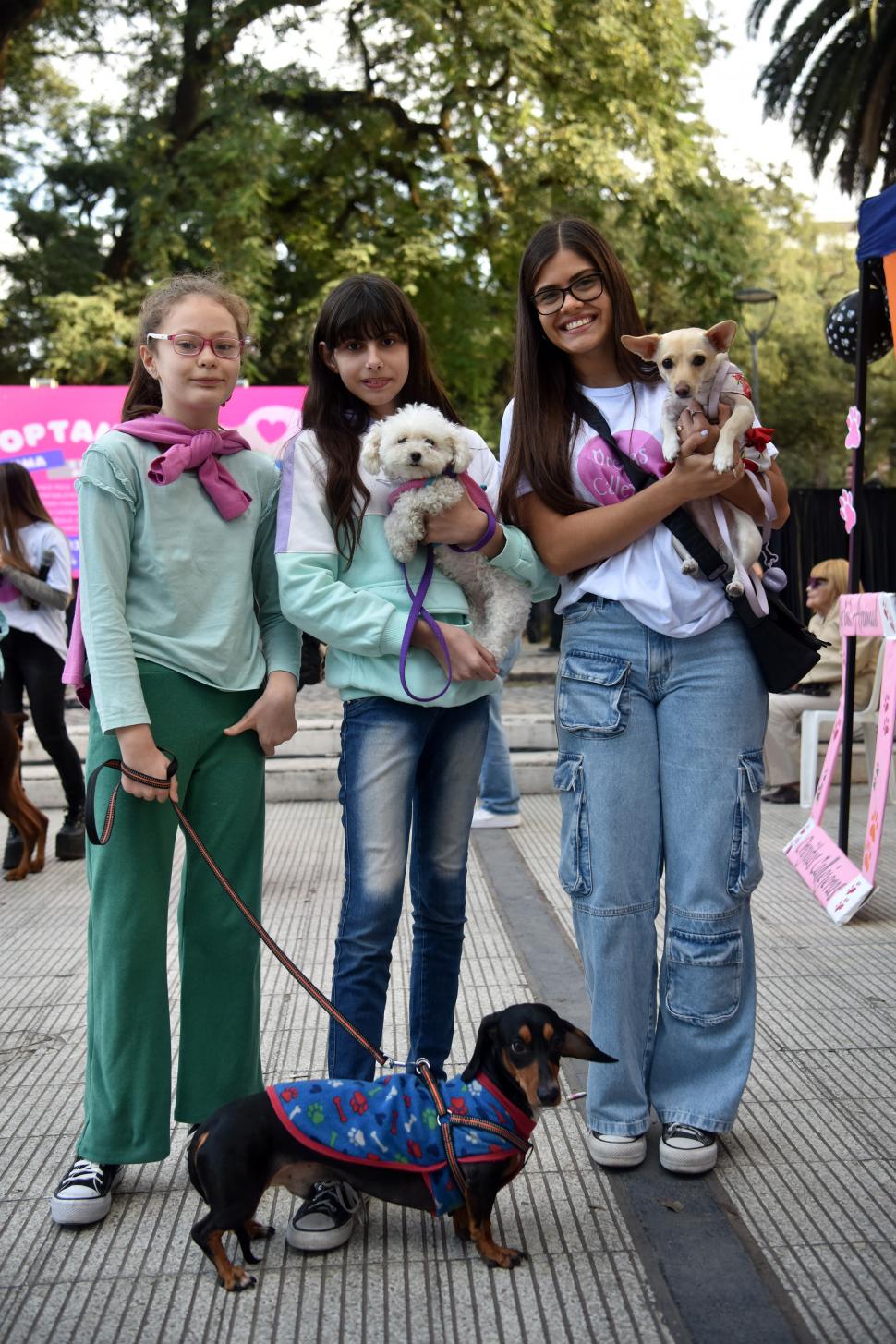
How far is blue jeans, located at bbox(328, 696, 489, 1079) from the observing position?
2.71 meters

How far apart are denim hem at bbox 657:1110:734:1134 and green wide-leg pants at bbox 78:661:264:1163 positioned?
3.20 ft

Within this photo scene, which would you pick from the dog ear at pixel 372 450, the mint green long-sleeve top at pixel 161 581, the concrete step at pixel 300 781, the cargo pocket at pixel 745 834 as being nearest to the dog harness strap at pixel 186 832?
the mint green long-sleeve top at pixel 161 581

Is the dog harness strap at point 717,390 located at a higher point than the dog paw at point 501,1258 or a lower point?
higher

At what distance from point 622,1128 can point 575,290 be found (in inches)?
76.1

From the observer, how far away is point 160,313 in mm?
2777

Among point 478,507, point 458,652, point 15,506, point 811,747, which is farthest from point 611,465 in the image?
point 811,747

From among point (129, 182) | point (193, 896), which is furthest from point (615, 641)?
point (129, 182)

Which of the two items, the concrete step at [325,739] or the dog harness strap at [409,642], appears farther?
the concrete step at [325,739]

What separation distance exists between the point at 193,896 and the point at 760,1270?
1414 millimetres

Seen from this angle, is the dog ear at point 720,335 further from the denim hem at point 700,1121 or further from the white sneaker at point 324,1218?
the white sneaker at point 324,1218

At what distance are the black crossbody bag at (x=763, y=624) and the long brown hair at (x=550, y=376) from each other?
0.14 meters

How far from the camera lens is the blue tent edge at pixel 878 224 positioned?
5.09 metres

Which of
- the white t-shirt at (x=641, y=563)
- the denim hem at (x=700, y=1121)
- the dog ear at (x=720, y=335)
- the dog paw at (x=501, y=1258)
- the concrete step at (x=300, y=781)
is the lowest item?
the concrete step at (x=300, y=781)

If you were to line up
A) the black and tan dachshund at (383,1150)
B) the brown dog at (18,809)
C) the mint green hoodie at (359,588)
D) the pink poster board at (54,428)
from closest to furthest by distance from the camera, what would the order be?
the black and tan dachshund at (383,1150)
the mint green hoodie at (359,588)
the brown dog at (18,809)
the pink poster board at (54,428)
